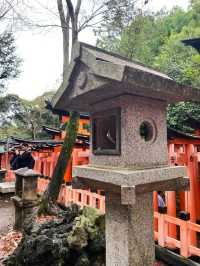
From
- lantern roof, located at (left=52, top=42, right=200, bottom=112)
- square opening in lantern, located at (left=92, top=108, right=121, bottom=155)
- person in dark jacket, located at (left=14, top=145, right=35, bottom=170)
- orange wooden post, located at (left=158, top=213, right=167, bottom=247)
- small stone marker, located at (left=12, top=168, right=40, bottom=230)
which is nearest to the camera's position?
lantern roof, located at (left=52, top=42, right=200, bottom=112)

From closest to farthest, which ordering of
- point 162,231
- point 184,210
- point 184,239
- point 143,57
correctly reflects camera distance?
point 184,239 → point 162,231 → point 184,210 → point 143,57

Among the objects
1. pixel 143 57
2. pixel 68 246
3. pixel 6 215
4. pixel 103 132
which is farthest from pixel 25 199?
pixel 143 57

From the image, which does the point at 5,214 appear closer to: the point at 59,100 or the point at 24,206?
the point at 24,206

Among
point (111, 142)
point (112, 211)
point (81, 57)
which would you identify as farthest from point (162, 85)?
point (112, 211)

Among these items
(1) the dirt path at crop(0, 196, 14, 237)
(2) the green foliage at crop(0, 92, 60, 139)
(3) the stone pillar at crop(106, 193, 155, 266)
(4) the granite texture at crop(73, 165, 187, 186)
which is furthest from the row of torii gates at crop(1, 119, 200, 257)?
(2) the green foliage at crop(0, 92, 60, 139)

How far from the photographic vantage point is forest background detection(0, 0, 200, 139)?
10203 mm

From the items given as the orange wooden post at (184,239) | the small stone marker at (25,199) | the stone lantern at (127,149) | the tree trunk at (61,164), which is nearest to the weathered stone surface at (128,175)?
the stone lantern at (127,149)

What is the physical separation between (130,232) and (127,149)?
988mm

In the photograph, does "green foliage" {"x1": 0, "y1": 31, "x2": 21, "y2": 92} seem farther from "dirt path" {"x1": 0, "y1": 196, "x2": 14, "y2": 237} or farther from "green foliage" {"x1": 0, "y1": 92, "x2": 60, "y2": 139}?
"dirt path" {"x1": 0, "y1": 196, "x2": 14, "y2": 237}

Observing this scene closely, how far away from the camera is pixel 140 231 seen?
2.89 meters

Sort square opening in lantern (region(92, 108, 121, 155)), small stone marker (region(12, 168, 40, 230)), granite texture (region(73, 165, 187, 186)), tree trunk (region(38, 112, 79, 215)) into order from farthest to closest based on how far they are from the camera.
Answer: tree trunk (region(38, 112, 79, 215)), small stone marker (region(12, 168, 40, 230)), square opening in lantern (region(92, 108, 121, 155)), granite texture (region(73, 165, 187, 186))

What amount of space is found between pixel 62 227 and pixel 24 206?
231 centimetres

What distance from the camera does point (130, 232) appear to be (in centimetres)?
279

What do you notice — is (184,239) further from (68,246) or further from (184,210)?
(68,246)
